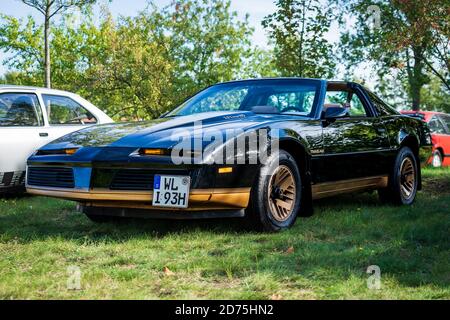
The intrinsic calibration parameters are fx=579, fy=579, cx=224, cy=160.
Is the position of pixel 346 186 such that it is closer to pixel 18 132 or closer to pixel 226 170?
pixel 226 170

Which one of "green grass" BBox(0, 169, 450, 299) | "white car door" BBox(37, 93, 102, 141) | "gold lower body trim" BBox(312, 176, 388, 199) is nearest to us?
"green grass" BBox(0, 169, 450, 299)

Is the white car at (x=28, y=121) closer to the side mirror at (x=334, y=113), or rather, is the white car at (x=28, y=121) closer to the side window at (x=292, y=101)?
the side window at (x=292, y=101)

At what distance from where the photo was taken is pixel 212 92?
5930 mm

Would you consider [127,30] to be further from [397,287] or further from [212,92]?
[397,287]

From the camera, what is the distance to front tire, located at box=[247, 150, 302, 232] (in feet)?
14.7

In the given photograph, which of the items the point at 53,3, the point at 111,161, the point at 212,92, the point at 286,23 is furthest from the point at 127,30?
the point at 111,161

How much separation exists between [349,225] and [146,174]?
192 cm

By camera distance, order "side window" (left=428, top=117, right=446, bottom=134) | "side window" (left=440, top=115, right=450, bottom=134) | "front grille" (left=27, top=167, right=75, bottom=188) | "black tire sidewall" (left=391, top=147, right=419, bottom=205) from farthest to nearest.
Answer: "side window" (left=440, top=115, right=450, bottom=134)
"side window" (left=428, top=117, right=446, bottom=134)
"black tire sidewall" (left=391, top=147, right=419, bottom=205)
"front grille" (left=27, top=167, right=75, bottom=188)

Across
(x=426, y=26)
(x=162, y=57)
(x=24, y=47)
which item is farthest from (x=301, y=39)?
(x=24, y=47)

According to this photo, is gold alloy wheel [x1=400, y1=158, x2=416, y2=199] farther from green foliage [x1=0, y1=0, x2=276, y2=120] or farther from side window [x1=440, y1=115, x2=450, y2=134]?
green foliage [x1=0, y1=0, x2=276, y2=120]

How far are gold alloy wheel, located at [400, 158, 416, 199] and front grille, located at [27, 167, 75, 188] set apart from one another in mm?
3812

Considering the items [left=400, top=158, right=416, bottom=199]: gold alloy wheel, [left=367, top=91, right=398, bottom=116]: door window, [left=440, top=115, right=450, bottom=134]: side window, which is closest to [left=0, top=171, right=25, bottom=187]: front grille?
[left=367, top=91, right=398, bottom=116]: door window

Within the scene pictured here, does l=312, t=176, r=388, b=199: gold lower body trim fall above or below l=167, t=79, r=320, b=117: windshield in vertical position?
below
